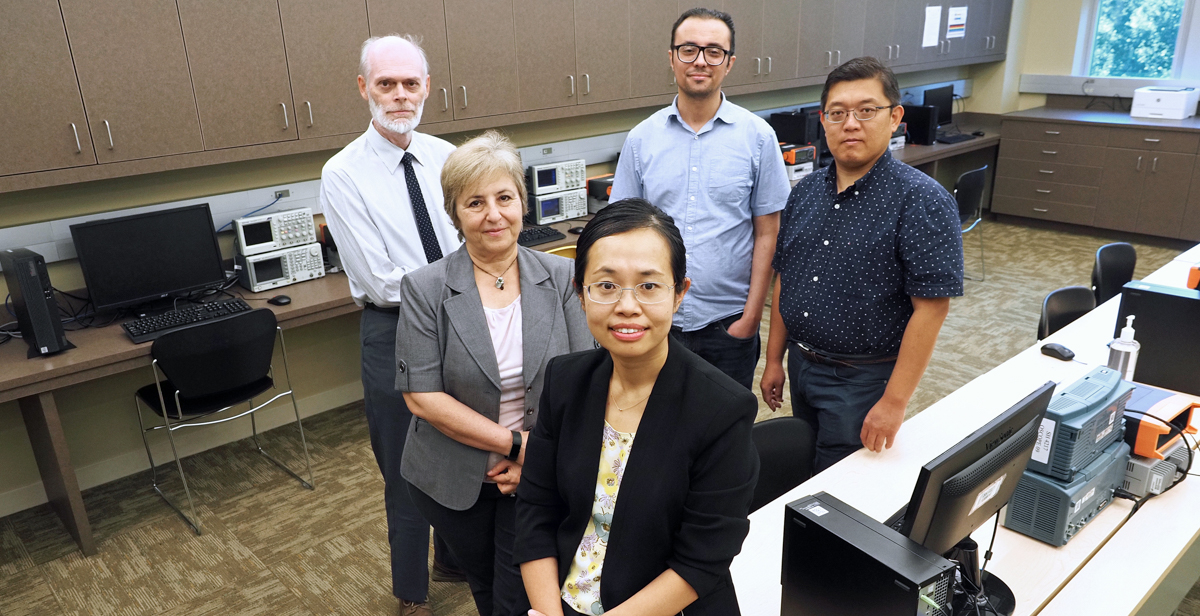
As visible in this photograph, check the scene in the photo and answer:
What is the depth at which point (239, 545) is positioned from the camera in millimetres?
3033

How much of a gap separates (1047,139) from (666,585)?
685cm

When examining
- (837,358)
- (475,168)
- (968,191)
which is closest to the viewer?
(475,168)

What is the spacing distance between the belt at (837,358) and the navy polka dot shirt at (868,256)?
14 millimetres

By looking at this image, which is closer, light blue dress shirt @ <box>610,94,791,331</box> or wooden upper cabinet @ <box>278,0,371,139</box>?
light blue dress shirt @ <box>610,94,791,331</box>

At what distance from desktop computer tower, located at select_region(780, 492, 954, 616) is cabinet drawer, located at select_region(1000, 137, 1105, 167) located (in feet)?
21.1

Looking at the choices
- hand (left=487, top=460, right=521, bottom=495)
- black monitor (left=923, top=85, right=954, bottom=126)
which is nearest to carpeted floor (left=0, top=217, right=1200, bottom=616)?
hand (left=487, top=460, right=521, bottom=495)

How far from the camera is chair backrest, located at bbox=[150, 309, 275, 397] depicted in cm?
293

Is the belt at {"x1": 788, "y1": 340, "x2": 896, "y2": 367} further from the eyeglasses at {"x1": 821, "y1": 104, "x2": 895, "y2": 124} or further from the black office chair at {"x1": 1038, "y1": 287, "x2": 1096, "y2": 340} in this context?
the black office chair at {"x1": 1038, "y1": 287, "x2": 1096, "y2": 340}

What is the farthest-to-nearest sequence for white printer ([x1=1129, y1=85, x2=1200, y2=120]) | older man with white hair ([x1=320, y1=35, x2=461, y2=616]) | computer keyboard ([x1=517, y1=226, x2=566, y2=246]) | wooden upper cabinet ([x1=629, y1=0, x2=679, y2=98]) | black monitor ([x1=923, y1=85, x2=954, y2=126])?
black monitor ([x1=923, y1=85, x2=954, y2=126]), white printer ([x1=1129, y1=85, x2=1200, y2=120]), wooden upper cabinet ([x1=629, y1=0, x2=679, y2=98]), computer keyboard ([x1=517, y1=226, x2=566, y2=246]), older man with white hair ([x1=320, y1=35, x2=461, y2=616])

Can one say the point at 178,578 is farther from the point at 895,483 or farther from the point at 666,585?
the point at 895,483

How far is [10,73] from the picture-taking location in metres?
2.78

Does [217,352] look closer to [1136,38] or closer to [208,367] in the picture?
[208,367]

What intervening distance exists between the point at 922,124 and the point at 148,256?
18.6 feet

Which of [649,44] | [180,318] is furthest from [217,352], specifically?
[649,44]
